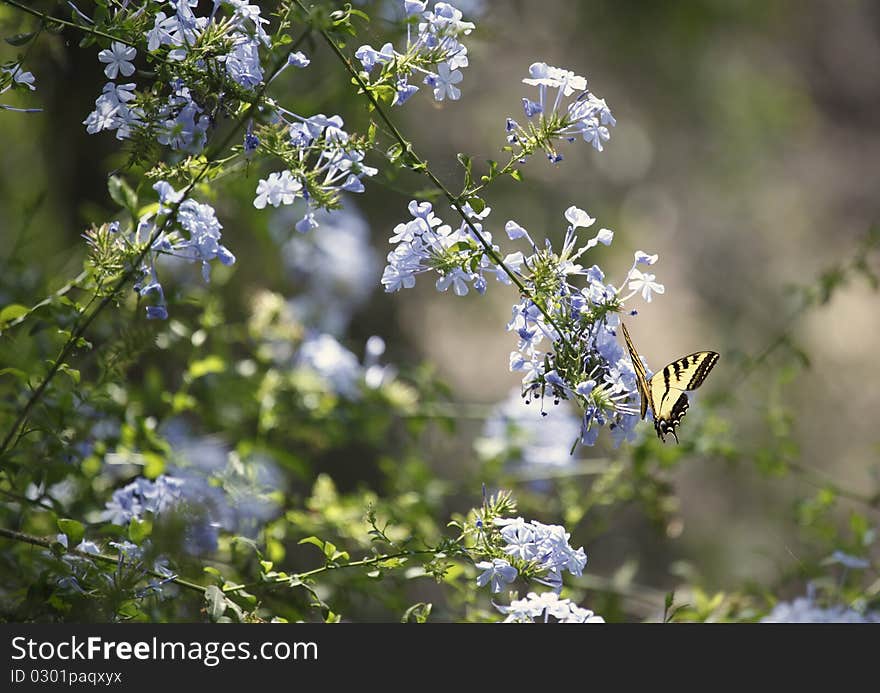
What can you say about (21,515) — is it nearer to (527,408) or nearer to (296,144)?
(296,144)

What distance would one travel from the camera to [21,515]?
114 cm

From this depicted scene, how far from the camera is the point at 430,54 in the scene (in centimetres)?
93

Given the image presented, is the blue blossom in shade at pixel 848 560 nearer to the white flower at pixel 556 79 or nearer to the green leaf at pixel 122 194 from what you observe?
the white flower at pixel 556 79

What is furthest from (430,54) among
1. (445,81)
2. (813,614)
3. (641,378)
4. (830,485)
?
(830,485)

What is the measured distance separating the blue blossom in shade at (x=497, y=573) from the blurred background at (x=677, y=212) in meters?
1.25

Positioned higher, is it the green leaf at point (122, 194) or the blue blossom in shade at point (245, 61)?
the blue blossom in shade at point (245, 61)

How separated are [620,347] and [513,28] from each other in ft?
10.7

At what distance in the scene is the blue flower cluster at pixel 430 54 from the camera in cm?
92

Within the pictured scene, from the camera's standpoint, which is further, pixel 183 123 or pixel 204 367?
pixel 204 367

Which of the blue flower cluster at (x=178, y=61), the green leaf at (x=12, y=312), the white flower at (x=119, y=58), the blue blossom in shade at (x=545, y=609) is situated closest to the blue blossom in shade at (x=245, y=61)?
the blue flower cluster at (x=178, y=61)

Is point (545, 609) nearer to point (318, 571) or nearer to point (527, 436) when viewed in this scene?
point (318, 571)

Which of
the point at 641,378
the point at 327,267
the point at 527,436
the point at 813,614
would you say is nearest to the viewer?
the point at 641,378

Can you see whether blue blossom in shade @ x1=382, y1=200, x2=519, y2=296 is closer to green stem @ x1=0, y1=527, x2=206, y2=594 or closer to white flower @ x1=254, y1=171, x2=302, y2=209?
white flower @ x1=254, y1=171, x2=302, y2=209

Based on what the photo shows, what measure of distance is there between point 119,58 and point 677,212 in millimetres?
4860
